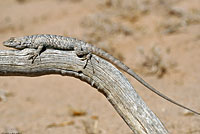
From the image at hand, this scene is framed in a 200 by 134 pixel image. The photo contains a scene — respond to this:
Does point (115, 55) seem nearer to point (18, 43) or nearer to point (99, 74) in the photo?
point (18, 43)

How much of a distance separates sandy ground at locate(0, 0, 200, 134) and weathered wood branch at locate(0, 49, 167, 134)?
80.2 inches

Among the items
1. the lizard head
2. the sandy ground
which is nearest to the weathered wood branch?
the lizard head

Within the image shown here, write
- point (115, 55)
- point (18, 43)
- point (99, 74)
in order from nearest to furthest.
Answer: point (99, 74) < point (18, 43) < point (115, 55)

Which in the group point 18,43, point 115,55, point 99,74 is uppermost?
point 115,55

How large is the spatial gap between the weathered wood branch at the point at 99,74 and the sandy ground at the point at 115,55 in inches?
80.2

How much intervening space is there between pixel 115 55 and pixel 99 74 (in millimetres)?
5310

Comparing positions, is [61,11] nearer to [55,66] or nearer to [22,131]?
[22,131]

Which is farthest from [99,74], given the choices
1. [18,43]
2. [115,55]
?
[115,55]

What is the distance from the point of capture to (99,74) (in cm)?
339

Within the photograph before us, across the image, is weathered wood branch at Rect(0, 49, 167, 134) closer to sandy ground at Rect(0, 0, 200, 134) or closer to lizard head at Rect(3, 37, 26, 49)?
lizard head at Rect(3, 37, 26, 49)

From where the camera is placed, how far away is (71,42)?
411cm

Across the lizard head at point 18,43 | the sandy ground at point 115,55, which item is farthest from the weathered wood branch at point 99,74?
the sandy ground at point 115,55

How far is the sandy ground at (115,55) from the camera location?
229 inches

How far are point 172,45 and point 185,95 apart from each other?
2.84 meters
